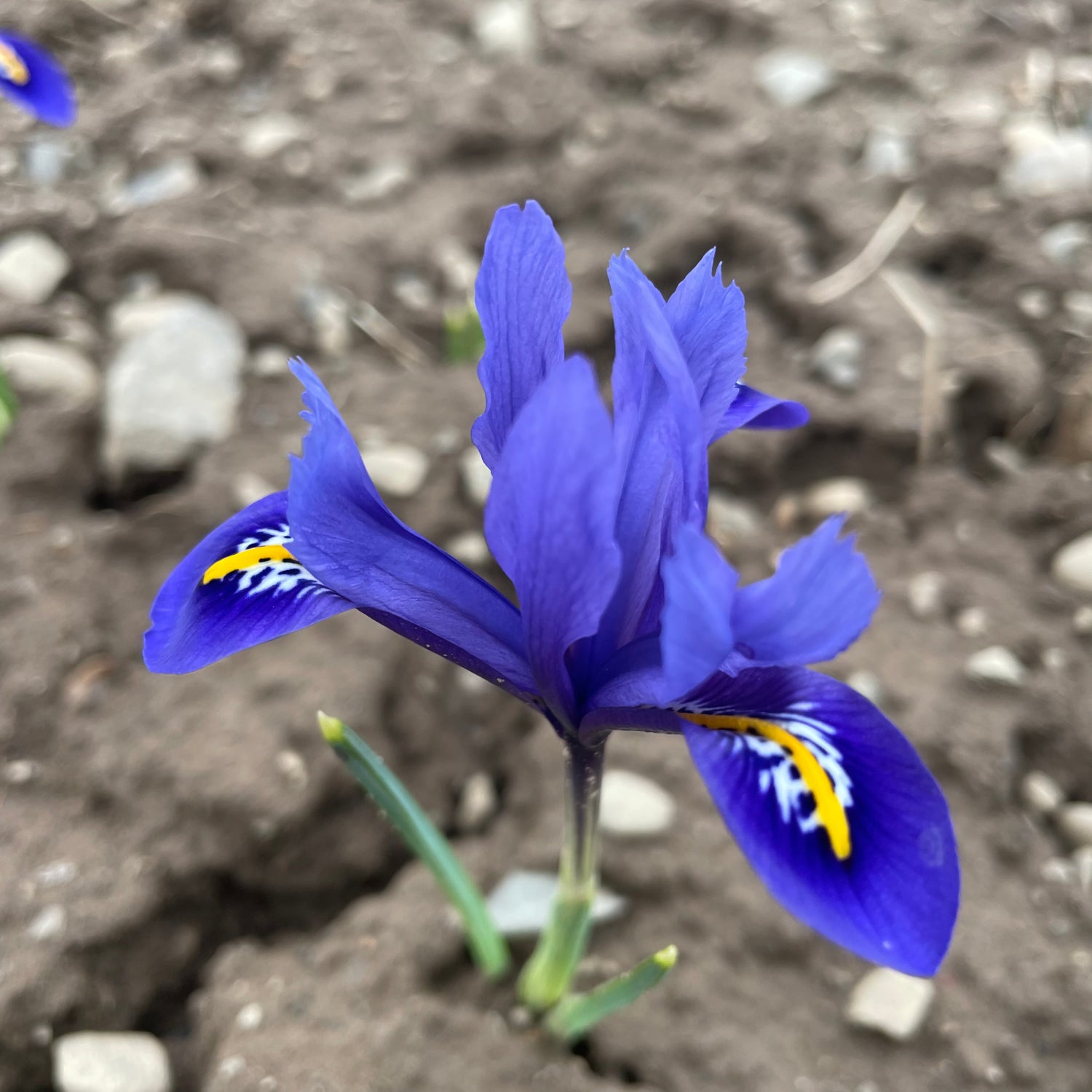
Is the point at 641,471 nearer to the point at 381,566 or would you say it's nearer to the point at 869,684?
the point at 381,566

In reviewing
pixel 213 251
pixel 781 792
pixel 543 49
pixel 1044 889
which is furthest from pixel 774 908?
pixel 543 49

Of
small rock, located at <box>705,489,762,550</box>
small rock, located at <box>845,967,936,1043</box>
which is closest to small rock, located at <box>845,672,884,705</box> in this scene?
small rock, located at <box>705,489,762,550</box>

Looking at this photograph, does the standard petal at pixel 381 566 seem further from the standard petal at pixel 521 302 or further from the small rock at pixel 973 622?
the small rock at pixel 973 622

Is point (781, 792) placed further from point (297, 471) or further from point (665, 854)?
point (665, 854)

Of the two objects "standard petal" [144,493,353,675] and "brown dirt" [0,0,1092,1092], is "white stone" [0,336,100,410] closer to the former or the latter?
"brown dirt" [0,0,1092,1092]

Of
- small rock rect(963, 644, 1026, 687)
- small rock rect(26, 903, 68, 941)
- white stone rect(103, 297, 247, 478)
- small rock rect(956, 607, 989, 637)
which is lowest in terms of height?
small rock rect(956, 607, 989, 637)

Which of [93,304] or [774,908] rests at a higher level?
[93,304]
